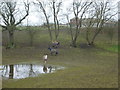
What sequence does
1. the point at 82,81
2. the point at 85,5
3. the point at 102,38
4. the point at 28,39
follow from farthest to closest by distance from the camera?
the point at 102,38 → the point at 28,39 → the point at 85,5 → the point at 82,81

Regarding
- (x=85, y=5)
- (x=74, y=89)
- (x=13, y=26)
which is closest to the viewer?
(x=74, y=89)

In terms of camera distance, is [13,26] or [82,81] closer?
[82,81]

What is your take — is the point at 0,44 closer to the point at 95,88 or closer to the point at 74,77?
the point at 74,77

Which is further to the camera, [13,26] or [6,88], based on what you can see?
[13,26]

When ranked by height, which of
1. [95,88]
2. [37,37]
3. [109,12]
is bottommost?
[95,88]

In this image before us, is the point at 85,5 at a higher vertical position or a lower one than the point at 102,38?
higher

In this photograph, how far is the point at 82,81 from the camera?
12609mm

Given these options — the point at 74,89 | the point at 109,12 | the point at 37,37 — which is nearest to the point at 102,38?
the point at 109,12

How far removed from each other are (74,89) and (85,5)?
24178 millimetres

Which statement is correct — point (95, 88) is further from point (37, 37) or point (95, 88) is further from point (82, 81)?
point (37, 37)

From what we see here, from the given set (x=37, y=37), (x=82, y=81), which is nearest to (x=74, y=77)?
(x=82, y=81)

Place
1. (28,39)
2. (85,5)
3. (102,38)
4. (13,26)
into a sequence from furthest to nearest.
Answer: (102,38) < (28,39) < (85,5) < (13,26)

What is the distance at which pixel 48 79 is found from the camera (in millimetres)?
13102

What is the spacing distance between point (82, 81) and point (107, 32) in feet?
88.3
